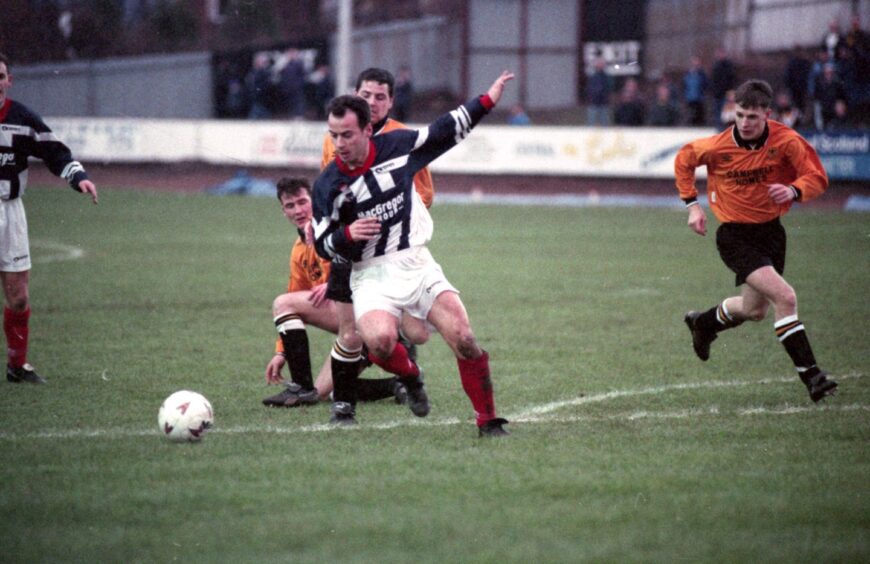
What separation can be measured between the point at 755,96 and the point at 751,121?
16 cm

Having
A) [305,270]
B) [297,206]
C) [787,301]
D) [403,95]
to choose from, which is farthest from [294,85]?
[787,301]

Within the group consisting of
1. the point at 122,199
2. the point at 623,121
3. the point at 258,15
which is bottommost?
the point at 122,199

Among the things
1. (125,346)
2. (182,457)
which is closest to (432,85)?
(125,346)

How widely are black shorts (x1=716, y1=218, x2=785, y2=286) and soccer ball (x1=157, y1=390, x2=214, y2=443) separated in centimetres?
345

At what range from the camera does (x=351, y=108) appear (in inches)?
236

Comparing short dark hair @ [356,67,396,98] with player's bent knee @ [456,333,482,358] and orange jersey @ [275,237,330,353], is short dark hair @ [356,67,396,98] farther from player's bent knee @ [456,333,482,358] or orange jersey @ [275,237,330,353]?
player's bent knee @ [456,333,482,358]

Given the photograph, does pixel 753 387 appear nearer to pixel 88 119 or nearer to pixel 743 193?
pixel 743 193

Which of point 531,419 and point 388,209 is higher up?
point 388,209

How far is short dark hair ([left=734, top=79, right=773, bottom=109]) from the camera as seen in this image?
7.12 m

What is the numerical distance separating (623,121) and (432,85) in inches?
425

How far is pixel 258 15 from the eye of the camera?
36.6 metres

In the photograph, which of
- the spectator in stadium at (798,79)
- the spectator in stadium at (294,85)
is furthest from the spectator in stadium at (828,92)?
the spectator in stadium at (294,85)

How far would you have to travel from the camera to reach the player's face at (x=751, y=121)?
7.13 metres

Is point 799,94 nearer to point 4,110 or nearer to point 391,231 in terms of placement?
point 4,110
